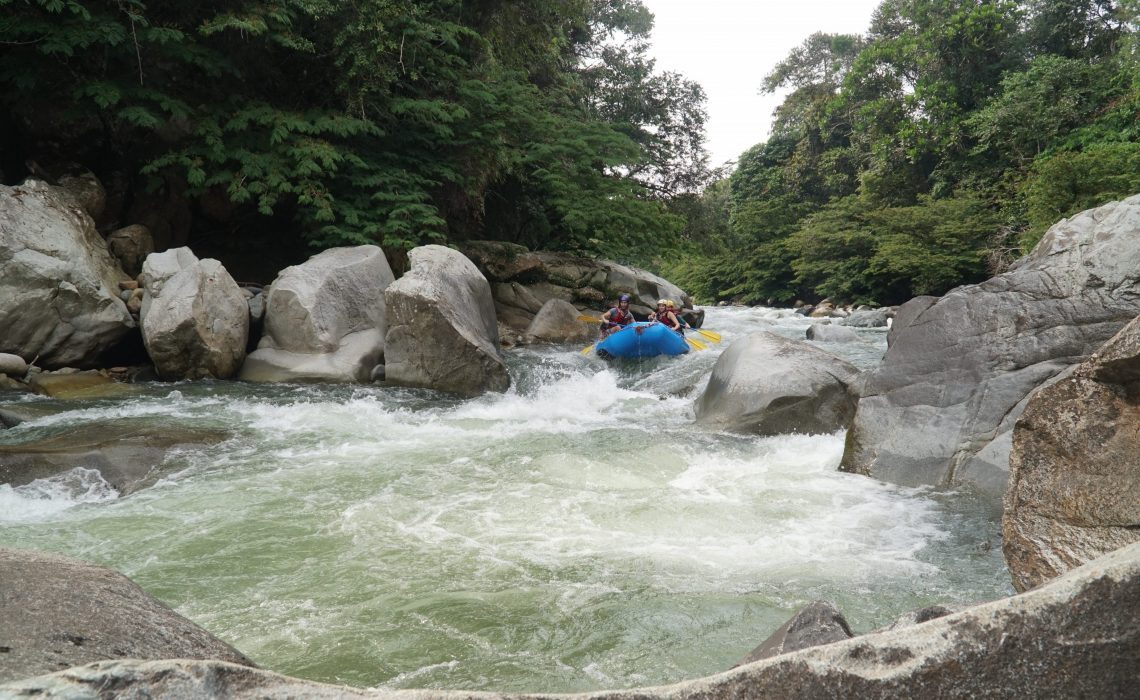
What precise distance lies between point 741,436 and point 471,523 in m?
3.22

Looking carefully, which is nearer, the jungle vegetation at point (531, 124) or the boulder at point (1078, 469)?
the boulder at point (1078, 469)

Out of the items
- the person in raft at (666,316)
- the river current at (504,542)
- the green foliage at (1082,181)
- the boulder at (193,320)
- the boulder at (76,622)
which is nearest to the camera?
the boulder at (76,622)

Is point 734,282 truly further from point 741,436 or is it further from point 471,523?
point 471,523

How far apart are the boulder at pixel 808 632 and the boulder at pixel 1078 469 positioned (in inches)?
31.0

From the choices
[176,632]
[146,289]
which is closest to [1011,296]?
[176,632]

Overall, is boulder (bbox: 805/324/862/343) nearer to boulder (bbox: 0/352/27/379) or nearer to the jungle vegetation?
the jungle vegetation

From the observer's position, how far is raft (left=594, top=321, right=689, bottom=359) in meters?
11.4

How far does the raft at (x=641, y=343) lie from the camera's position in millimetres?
11414

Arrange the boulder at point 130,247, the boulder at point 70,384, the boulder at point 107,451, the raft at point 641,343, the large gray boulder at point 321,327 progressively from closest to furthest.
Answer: the boulder at point 107,451 → the boulder at point 70,384 → the large gray boulder at point 321,327 → the boulder at point 130,247 → the raft at point 641,343

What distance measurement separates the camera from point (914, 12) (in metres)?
24.9

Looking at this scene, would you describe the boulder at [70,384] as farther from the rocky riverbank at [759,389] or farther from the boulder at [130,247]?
the boulder at [130,247]

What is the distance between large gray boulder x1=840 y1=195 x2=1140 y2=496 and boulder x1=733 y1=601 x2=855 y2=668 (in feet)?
10.7

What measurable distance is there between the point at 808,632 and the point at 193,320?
8.68 m

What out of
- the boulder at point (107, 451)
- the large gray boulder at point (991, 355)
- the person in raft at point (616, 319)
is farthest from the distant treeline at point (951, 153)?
the boulder at point (107, 451)
